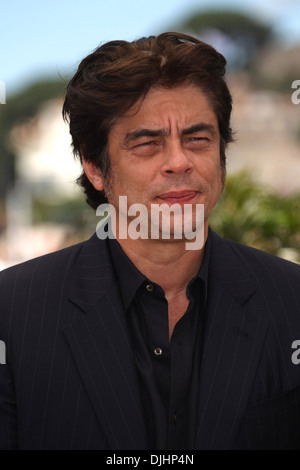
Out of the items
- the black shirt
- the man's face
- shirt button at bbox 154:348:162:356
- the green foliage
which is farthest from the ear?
the green foliage

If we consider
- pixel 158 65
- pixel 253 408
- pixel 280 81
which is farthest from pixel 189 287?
pixel 280 81

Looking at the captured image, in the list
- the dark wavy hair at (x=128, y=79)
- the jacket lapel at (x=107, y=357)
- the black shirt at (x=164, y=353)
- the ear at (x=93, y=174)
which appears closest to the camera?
the jacket lapel at (x=107, y=357)

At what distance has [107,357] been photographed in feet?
7.02

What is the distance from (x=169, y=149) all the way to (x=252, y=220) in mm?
5825

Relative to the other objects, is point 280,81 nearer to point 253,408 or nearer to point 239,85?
point 239,85

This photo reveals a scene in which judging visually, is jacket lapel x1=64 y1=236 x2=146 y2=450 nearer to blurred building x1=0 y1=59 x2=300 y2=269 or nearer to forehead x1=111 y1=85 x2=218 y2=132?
forehead x1=111 y1=85 x2=218 y2=132

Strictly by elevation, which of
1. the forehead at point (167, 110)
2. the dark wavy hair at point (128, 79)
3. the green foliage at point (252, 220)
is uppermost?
the green foliage at point (252, 220)

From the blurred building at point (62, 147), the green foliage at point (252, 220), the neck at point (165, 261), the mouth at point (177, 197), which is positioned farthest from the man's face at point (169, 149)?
the blurred building at point (62, 147)

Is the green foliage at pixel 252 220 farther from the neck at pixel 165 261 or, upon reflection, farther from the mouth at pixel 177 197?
the mouth at pixel 177 197

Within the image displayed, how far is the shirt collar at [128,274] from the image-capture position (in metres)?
2.33

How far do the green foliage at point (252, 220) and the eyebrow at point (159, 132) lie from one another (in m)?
5.54

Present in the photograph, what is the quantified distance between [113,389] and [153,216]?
2.17 feet

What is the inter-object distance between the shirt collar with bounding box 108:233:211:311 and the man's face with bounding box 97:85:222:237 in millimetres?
240
